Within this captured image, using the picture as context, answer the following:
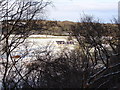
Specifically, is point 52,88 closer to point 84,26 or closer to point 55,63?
point 55,63

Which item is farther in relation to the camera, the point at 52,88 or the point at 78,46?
the point at 78,46

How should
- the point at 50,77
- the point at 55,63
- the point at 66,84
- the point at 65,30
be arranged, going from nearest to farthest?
1. the point at 66,84
2. the point at 50,77
3. the point at 55,63
4. the point at 65,30

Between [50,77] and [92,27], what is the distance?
32.3 feet

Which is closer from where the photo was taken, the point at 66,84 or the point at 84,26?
the point at 66,84

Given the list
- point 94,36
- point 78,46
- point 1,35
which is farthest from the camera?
point 78,46

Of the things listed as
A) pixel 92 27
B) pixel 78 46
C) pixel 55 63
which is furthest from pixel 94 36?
pixel 55 63

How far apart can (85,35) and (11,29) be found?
1045 centimetres

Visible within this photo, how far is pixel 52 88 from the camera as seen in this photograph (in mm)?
9797

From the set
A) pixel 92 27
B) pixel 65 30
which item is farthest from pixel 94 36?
pixel 65 30

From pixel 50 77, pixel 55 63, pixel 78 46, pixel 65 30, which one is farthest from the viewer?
pixel 65 30

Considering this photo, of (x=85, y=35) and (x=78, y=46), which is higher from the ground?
(x=85, y=35)

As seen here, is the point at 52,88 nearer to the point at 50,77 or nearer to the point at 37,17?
the point at 50,77

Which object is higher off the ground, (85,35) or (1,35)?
(1,35)

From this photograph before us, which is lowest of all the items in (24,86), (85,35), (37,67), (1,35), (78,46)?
(78,46)
